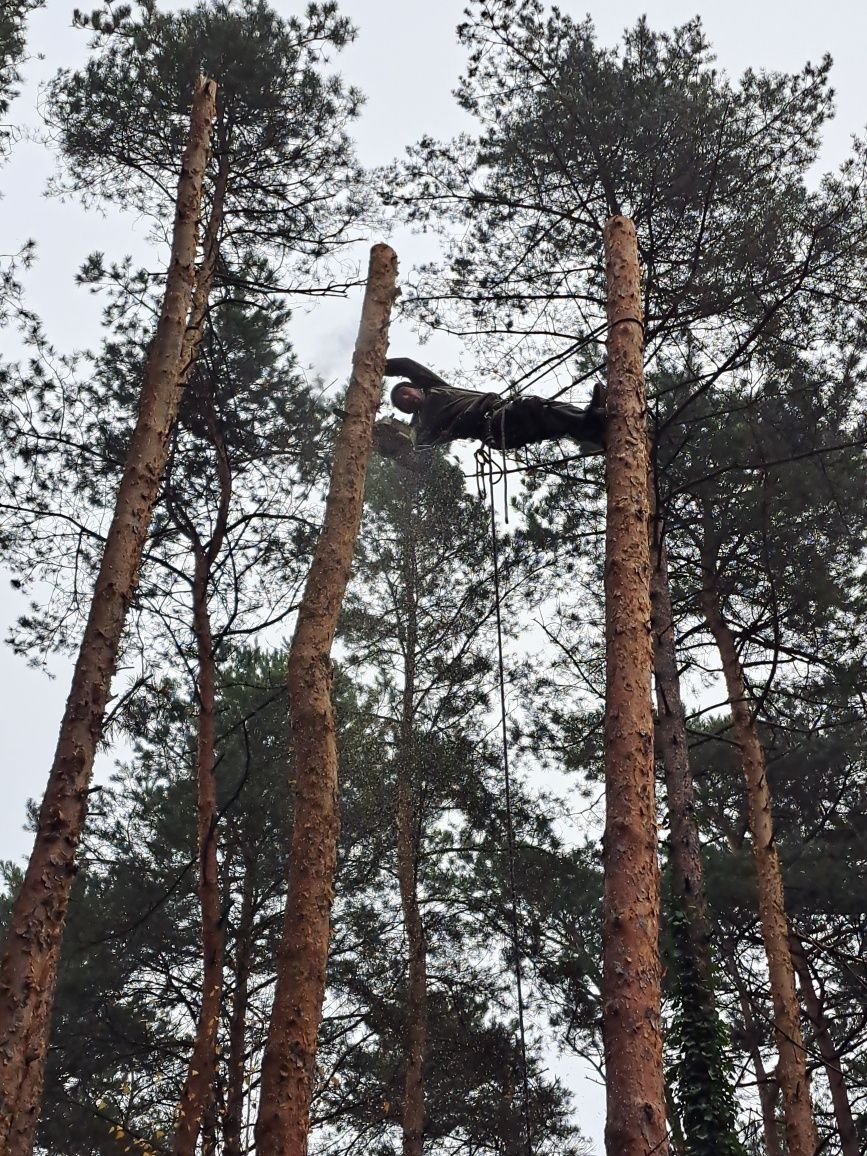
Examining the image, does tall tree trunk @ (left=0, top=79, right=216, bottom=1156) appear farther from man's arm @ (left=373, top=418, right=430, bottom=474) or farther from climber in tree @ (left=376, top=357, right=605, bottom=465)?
climber in tree @ (left=376, top=357, right=605, bottom=465)

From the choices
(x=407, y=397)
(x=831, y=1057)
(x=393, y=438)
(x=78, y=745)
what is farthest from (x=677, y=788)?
(x=831, y=1057)

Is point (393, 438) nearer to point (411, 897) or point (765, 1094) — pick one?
point (411, 897)

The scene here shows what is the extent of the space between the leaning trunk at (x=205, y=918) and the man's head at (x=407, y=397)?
8.82 ft

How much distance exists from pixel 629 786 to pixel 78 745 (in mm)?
2607

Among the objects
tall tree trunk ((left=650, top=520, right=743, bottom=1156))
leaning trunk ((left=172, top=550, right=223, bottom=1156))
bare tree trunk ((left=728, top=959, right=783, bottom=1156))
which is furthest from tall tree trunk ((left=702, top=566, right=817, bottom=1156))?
leaning trunk ((left=172, top=550, right=223, bottom=1156))

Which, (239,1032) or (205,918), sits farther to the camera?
(239,1032)

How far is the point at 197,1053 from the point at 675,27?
865cm

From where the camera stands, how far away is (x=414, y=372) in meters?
6.45

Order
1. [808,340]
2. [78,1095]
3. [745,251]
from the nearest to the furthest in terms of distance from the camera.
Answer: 1. [745,251]
2. [808,340]
3. [78,1095]

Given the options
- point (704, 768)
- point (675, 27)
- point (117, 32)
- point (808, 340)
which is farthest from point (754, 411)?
point (117, 32)

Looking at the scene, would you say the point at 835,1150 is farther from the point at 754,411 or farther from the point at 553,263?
the point at 553,263

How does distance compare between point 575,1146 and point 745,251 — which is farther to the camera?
point 575,1146

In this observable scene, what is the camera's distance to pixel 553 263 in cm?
887

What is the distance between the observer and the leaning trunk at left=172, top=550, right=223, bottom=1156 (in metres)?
6.61
